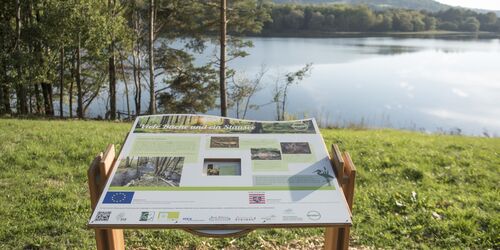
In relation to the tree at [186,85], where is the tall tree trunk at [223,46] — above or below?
above

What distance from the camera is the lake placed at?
2102cm

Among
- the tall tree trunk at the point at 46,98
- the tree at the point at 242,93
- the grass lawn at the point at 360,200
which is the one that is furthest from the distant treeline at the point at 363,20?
the grass lawn at the point at 360,200

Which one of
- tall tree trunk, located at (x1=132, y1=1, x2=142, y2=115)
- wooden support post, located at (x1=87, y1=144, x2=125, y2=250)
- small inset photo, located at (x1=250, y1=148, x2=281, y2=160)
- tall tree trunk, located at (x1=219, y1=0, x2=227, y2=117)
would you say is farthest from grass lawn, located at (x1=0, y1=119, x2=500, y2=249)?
tall tree trunk, located at (x1=132, y1=1, x2=142, y2=115)

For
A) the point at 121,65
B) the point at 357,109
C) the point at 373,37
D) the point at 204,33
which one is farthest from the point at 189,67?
the point at 373,37

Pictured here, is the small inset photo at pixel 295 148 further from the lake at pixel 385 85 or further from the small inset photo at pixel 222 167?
the lake at pixel 385 85

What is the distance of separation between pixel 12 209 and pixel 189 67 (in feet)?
53.9

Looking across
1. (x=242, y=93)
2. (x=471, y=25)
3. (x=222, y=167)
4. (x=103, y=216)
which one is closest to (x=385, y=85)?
(x=242, y=93)

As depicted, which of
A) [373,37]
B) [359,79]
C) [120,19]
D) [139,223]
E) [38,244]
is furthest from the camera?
[373,37]

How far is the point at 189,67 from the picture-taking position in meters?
20.4

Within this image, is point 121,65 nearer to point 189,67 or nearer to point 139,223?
point 189,67

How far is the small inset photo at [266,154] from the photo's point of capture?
2.72 meters

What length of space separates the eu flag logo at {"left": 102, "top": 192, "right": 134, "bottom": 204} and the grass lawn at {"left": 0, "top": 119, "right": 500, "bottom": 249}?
1.65 m

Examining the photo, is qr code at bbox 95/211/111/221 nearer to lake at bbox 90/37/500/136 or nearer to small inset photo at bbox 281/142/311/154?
small inset photo at bbox 281/142/311/154

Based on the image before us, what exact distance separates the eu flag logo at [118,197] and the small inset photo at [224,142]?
0.69m
